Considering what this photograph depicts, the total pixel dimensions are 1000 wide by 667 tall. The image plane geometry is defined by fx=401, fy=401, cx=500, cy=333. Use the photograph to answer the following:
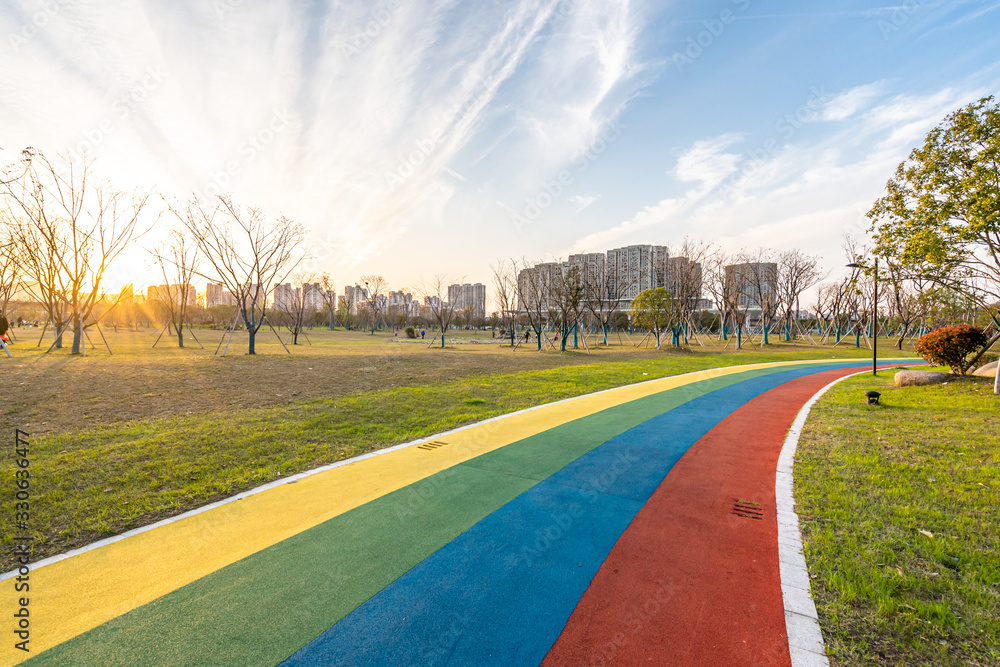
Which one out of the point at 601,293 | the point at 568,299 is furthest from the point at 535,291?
the point at 601,293

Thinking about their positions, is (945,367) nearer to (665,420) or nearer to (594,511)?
(665,420)

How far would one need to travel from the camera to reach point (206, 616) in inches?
97.1

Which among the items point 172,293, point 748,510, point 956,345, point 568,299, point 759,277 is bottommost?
point 748,510

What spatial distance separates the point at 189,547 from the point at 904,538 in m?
5.88

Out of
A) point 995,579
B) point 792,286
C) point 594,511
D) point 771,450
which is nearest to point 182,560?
point 594,511

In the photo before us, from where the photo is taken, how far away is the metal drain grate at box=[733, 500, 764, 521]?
3.88 meters

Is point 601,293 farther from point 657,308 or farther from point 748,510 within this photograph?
point 748,510

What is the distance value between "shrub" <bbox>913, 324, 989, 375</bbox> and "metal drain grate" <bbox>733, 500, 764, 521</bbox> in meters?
13.2

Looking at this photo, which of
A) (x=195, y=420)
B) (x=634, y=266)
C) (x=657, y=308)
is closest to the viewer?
(x=195, y=420)

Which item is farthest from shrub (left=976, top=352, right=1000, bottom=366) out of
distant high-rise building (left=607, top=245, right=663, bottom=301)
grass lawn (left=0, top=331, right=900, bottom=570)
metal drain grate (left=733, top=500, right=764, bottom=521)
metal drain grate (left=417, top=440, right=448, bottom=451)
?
distant high-rise building (left=607, top=245, right=663, bottom=301)

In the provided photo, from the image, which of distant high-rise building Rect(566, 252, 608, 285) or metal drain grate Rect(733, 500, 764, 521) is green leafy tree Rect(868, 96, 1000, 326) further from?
distant high-rise building Rect(566, 252, 608, 285)

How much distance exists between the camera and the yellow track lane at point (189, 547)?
2.52 metres

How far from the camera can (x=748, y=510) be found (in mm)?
4016

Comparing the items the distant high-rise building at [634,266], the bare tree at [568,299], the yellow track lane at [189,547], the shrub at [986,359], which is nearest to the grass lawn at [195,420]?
the yellow track lane at [189,547]
